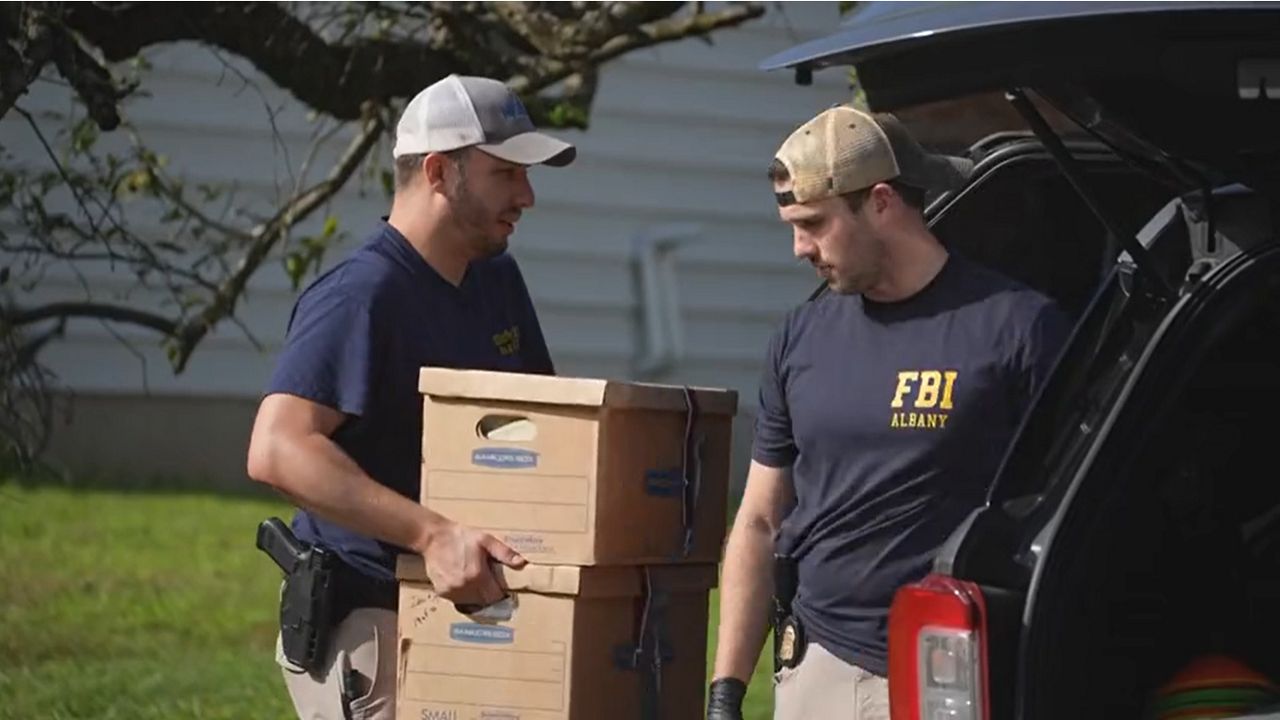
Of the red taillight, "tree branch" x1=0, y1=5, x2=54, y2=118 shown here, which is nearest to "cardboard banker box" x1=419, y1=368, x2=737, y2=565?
the red taillight

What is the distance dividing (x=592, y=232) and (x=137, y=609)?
23.6 feet

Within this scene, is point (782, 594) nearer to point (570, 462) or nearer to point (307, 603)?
point (570, 462)

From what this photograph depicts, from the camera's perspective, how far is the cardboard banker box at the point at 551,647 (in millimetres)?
4066

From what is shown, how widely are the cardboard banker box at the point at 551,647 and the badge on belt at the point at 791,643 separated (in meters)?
0.28

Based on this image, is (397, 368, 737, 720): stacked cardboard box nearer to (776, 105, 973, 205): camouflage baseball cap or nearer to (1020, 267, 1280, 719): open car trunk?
(776, 105, 973, 205): camouflage baseball cap

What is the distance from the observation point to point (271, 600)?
1018 centimetres

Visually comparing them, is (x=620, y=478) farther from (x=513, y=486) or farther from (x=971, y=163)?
(x=971, y=163)

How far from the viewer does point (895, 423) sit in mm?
3754

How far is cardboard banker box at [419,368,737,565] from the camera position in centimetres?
404

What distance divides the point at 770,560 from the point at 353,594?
2.57 ft

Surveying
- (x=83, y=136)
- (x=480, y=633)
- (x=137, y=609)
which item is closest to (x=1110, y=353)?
(x=480, y=633)

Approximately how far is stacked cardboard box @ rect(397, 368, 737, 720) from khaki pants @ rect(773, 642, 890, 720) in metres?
0.33

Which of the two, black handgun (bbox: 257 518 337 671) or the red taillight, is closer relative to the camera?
the red taillight

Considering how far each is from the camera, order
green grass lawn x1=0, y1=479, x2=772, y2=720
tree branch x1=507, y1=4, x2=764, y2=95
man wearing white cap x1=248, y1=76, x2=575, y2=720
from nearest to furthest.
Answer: man wearing white cap x1=248, y1=76, x2=575, y2=720 < tree branch x1=507, y1=4, x2=764, y2=95 < green grass lawn x1=0, y1=479, x2=772, y2=720
